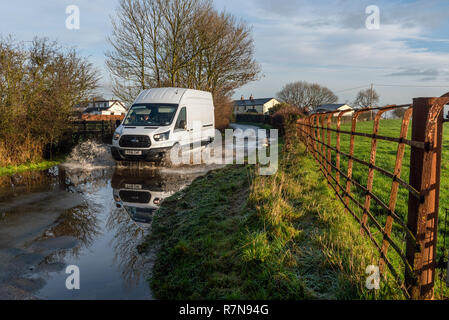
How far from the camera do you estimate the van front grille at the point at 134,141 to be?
12180 millimetres

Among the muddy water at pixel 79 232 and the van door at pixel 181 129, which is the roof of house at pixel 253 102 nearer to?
the van door at pixel 181 129

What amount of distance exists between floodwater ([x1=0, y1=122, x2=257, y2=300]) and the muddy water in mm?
11

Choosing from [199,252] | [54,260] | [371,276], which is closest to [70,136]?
[54,260]

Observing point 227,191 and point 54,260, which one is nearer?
point 54,260

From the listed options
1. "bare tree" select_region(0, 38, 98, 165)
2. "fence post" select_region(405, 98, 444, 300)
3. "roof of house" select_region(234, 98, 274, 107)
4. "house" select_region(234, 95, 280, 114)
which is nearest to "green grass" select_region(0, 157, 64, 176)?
"bare tree" select_region(0, 38, 98, 165)

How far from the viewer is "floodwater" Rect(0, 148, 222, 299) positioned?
13.8ft

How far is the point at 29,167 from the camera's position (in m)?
13.1

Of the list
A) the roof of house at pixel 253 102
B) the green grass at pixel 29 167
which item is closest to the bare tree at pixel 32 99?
the green grass at pixel 29 167

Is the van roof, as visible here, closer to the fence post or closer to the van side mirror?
the van side mirror

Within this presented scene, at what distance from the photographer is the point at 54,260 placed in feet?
16.1

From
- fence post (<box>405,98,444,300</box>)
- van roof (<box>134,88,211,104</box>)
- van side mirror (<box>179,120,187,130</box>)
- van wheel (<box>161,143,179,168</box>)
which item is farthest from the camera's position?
van roof (<box>134,88,211,104</box>)

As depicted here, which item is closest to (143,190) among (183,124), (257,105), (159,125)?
(159,125)
